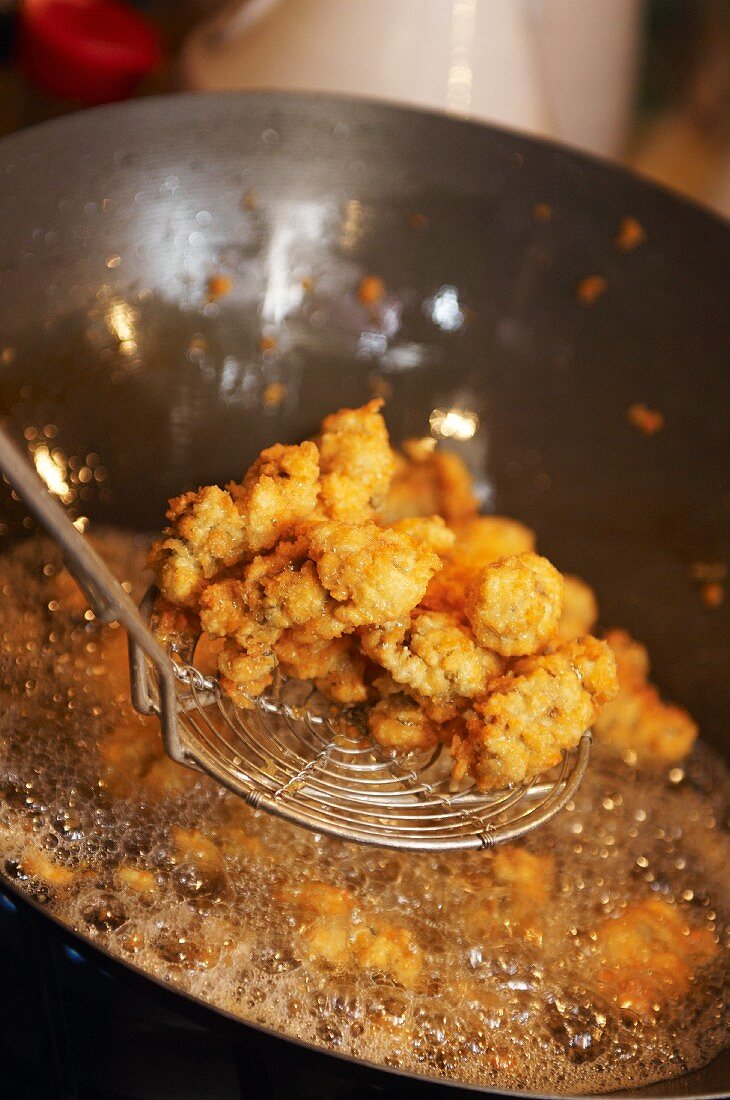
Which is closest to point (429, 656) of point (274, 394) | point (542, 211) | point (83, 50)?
point (274, 394)

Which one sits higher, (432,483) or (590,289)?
(590,289)

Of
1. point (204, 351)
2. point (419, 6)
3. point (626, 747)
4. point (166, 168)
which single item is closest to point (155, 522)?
point (204, 351)

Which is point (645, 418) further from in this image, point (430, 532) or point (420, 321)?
point (430, 532)

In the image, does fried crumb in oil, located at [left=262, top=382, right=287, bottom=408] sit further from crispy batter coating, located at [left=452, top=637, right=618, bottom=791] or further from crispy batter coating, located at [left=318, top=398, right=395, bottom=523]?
crispy batter coating, located at [left=452, top=637, right=618, bottom=791]

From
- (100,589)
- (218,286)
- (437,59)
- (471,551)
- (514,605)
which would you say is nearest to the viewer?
(100,589)

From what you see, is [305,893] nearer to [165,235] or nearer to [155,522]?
[155,522]

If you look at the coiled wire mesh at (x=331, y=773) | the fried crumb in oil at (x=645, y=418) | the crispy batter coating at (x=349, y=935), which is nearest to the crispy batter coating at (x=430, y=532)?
the coiled wire mesh at (x=331, y=773)
